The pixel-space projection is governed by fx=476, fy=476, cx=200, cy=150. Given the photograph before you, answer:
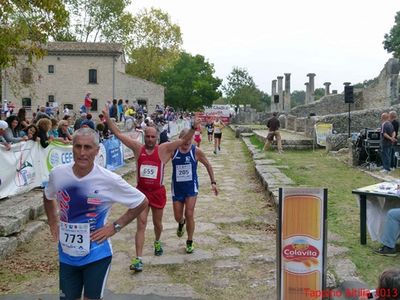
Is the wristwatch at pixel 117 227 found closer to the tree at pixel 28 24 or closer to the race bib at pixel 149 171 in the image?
the race bib at pixel 149 171

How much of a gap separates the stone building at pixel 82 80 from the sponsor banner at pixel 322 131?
3438 centimetres

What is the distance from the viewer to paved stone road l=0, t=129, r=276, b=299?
5141 millimetres

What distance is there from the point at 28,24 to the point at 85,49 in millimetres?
40712

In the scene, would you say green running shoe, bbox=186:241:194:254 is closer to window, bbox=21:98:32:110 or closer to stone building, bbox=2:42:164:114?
stone building, bbox=2:42:164:114

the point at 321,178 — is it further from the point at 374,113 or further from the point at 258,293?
the point at 374,113

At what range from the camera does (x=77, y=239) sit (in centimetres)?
339

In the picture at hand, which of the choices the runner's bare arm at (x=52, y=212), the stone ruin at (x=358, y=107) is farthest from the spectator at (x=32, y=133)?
the stone ruin at (x=358, y=107)

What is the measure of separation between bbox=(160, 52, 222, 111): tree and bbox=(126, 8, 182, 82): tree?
135 cm

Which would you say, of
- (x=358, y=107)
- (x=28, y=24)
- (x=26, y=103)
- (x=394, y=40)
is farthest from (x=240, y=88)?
(x=28, y=24)

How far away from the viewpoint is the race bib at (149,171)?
5.93 meters

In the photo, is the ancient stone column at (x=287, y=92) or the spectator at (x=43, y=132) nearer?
the spectator at (x=43, y=132)

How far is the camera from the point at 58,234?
3.69 metres

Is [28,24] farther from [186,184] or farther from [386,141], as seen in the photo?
[386,141]

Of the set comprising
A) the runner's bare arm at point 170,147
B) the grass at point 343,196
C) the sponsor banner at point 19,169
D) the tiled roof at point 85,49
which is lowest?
the grass at point 343,196
